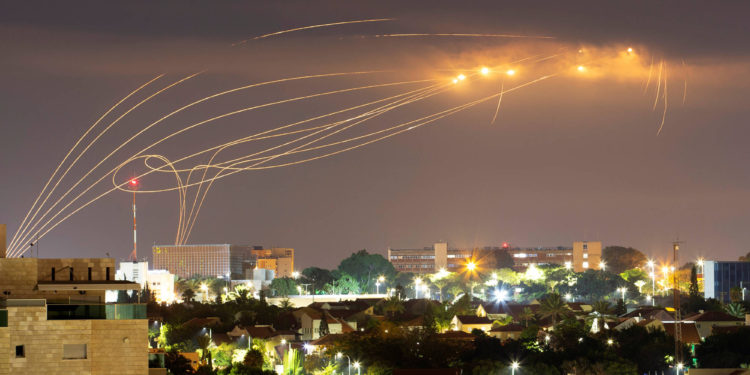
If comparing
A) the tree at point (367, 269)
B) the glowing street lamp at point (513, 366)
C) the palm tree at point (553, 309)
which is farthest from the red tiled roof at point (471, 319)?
the tree at point (367, 269)

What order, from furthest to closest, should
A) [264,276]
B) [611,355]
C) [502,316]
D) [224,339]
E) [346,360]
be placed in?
[264,276] < [502,316] < [224,339] < [346,360] < [611,355]

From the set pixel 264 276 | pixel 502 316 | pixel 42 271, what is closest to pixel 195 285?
pixel 264 276

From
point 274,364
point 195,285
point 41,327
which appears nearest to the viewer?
point 41,327

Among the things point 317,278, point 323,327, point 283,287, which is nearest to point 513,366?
point 323,327

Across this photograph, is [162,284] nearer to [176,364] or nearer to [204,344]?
[204,344]

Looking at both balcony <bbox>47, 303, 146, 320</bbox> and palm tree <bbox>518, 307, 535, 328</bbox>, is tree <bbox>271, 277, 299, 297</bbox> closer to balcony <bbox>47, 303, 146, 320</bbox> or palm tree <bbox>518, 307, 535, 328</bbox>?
palm tree <bbox>518, 307, 535, 328</bbox>

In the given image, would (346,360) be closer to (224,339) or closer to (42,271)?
(224,339)

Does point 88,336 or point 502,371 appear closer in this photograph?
point 88,336

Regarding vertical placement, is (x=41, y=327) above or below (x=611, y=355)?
A: above
